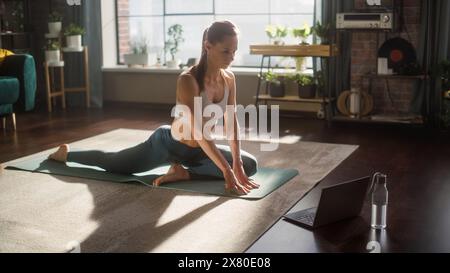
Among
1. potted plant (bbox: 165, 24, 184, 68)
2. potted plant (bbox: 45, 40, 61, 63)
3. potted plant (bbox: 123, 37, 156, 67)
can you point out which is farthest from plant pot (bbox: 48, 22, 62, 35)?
potted plant (bbox: 165, 24, 184, 68)

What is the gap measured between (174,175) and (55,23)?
3.84 metres

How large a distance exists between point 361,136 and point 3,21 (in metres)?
4.17

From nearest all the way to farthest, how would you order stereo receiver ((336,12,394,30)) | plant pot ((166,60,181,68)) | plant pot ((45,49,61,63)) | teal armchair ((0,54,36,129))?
stereo receiver ((336,12,394,30))
teal armchair ((0,54,36,129))
plant pot ((45,49,61,63))
plant pot ((166,60,181,68))

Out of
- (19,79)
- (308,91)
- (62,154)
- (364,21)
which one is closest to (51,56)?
(19,79)

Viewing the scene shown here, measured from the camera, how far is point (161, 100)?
6.46 meters

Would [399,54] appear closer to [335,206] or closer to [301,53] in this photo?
[301,53]

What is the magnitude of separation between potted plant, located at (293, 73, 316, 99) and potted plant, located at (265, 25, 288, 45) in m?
0.37

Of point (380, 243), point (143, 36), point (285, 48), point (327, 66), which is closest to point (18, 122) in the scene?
point (143, 36)

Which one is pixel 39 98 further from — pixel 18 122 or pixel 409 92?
pixel 409 92

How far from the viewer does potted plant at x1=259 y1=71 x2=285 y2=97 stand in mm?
5488

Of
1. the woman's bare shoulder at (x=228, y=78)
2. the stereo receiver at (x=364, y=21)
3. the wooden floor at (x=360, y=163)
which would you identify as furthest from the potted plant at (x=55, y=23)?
the woman's bare shoulder at (x=228, y=78)

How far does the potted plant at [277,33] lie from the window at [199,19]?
1.03 feet

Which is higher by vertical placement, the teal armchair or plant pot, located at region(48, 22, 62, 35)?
plant pot, located at region(48, 22, 62, 35)

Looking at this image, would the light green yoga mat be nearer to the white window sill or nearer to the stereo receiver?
the stereo receiver
